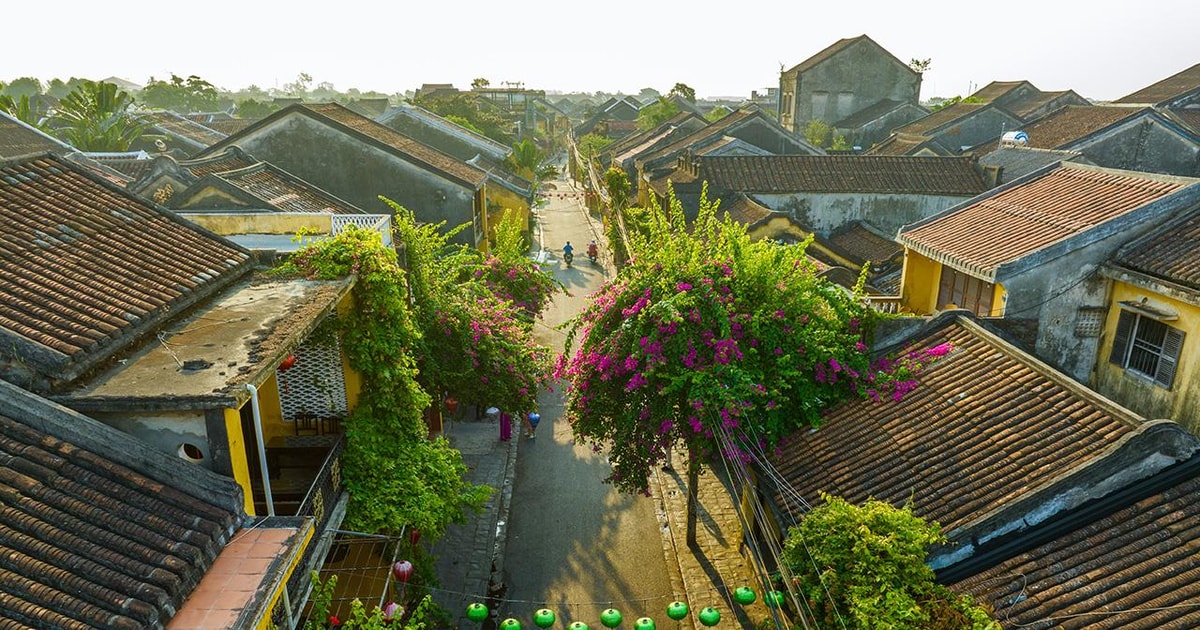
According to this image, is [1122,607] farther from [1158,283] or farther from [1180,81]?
[1180,81]

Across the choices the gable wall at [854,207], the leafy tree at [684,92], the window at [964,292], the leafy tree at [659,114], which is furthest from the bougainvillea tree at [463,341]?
the leafy tree at [684,92]

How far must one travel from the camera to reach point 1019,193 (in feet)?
56.7

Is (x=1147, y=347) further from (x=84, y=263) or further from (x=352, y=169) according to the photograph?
(x=352, y=169)

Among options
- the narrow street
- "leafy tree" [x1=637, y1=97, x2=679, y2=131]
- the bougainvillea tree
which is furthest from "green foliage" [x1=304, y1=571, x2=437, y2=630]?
"leafy tree" [x1=637, y1=97, x2=679, y2=131]

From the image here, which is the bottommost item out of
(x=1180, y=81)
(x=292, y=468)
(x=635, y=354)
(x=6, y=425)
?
(x=292, y=468)

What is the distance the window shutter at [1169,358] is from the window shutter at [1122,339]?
76 cm

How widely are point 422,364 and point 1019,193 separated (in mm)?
14682

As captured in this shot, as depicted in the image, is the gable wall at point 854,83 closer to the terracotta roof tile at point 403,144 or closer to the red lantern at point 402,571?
the terracotta roof tile at point 403,144

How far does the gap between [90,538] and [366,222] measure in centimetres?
1158

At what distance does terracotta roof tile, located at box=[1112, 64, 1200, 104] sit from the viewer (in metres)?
43.2

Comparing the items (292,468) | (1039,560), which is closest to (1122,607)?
(1039,560)

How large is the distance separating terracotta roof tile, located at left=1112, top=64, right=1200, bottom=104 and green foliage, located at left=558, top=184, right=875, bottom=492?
4286 centimetres

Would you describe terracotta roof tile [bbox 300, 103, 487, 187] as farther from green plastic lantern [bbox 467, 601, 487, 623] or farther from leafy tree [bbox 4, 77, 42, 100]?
leafy tree [bbox 4, 77, 42, 100]

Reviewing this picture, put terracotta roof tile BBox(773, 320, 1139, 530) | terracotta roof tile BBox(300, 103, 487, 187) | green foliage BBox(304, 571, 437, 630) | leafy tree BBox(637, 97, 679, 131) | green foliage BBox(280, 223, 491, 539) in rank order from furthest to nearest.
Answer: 1. leafy tree BBox(637, 97, 679, 131)
2. terracotta roof tile BBox(300, 103, 487, 187)
3. green foliage BBox(280, 223, 491, 539)
4. terracotta roof tile BBox(773, 320, 1139, 530)
5. green foliage BBox(304, 571, 437, 630)
